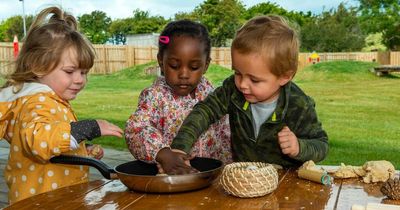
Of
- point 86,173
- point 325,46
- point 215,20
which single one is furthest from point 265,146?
point 325,46

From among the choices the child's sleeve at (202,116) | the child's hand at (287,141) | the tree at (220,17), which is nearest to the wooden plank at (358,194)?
the child's hand at (287,141)

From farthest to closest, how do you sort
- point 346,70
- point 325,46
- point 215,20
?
point 325,46
point 215,20
point 346,70

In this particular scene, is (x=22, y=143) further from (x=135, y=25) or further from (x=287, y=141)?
(x=135, y=25)

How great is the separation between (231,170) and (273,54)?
0.55 metres

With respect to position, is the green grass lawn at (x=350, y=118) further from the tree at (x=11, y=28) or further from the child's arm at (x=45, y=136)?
the tree at (x=11, y=28)

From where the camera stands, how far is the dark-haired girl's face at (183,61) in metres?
2.52

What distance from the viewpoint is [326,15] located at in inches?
2055

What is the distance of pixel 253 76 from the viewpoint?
207cm

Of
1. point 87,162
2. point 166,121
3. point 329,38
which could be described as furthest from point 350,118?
point 329,38

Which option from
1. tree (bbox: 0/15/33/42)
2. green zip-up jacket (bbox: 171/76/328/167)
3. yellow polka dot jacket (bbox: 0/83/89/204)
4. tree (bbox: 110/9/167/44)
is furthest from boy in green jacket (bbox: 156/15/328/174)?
tree (bbox: 0/15/33/42)

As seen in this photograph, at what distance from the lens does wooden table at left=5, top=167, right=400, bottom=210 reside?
160 centimetres

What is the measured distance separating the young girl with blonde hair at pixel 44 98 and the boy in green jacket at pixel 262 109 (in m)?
0.32

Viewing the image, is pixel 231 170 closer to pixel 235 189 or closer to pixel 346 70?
pixel 235 189

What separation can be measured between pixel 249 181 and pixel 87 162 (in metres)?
0.58
